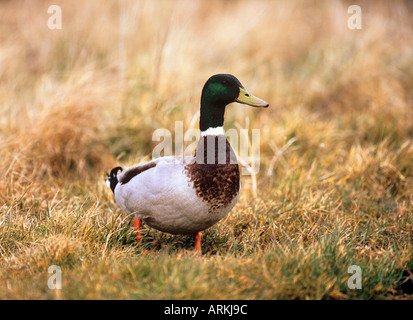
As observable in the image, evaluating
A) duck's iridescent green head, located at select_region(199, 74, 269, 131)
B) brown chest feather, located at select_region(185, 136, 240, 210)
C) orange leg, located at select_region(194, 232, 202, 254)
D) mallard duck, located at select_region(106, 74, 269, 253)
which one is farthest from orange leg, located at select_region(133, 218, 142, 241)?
duck's iridescent green head, located at select_region(199, 74, 269, 131)

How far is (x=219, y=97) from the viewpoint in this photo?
125 inches

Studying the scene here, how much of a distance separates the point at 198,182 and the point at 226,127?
2.55m

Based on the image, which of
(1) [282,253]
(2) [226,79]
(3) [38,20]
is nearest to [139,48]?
(3) [38,20]

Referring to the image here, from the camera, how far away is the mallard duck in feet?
9.87

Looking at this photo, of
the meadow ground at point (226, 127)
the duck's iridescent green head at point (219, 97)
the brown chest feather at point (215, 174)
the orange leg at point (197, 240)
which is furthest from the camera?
the orange leg at point (197, 240)

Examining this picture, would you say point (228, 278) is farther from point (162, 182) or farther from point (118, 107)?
point (118, 107)

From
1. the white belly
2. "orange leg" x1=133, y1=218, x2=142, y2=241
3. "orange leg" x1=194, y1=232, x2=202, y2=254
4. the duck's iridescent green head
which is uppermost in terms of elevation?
the duck's iridescent green head

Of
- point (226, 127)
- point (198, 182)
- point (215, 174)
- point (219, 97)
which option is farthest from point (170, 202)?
point (226, 127)

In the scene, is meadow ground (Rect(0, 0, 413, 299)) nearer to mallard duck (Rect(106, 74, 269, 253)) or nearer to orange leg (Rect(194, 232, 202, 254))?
orange leg (Rect(194, 232, 202, 254))

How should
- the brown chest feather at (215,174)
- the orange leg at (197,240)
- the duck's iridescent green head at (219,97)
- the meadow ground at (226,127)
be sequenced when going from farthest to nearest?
the orange leg at (197,240) < the duck's iridescent green head at (219,97) < the brown chest feather at (215,174) < the meadow ground at (226,127)

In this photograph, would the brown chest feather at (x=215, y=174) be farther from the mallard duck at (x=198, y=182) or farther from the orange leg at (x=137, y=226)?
the orange leg at (x=137, y=226)

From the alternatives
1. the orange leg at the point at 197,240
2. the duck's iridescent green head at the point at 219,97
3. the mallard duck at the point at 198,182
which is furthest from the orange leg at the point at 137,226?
the duck's iridescent green head at the point at 219,97

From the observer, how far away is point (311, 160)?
4.92 metres

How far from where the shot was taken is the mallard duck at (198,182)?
9.87 ft
